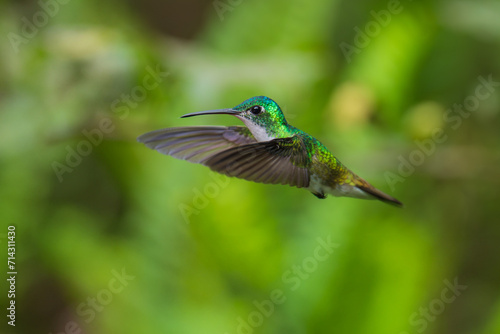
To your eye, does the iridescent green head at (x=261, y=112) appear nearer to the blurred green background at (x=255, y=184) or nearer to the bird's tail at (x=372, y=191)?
the bird's tail at (x=372, y=191)

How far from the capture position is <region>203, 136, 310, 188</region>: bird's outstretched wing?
2.97 ft

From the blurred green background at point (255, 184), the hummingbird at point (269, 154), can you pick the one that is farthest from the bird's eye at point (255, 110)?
the blurred green background at point (255, 184)

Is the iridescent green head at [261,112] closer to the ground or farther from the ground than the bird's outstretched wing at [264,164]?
farther from the ground

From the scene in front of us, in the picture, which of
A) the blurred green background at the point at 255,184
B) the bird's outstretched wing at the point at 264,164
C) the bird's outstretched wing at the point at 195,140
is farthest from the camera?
the blurred green background at the point at 255,184

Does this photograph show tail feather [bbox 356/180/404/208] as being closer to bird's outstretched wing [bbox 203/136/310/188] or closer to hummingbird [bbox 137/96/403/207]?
hummingbird [bbox 137/96/403/207]

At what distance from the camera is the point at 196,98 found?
8.02 ft

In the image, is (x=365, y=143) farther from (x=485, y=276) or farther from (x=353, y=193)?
(x=353, y=193)

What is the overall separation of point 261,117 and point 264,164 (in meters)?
0.08

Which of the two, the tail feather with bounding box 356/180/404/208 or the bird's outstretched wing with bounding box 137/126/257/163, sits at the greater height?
the tail feather with bounding box 356/180/404/208

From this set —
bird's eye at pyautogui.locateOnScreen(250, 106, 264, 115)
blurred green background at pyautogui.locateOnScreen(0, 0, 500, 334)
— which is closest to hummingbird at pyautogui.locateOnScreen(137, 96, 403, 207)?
bird's eye at pyautogui.locateOnScreen(250, 106, 264, 115)

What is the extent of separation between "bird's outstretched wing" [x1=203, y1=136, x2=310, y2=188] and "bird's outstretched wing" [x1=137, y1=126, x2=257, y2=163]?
0.29 ft

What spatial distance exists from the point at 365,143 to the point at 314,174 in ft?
5.65

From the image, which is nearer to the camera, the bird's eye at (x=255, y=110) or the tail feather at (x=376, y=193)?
the bird's eye at (x=255, y=110)

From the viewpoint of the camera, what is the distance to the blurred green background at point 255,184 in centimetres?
249
